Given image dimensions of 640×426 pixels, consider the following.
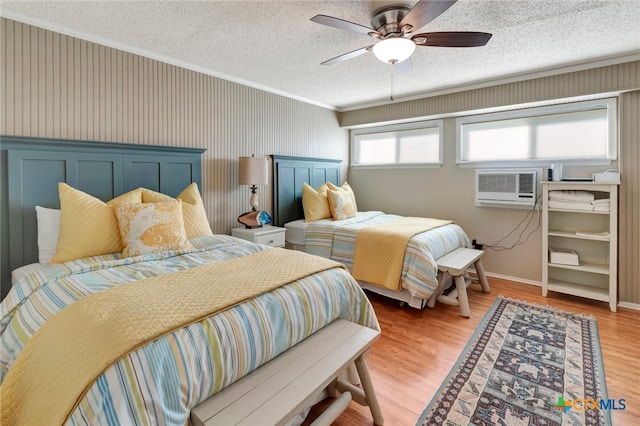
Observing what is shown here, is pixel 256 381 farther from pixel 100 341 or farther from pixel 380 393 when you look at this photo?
pixel 380 393

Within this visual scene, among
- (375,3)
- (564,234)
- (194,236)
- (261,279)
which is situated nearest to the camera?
(261,279)

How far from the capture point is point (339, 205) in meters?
4.03

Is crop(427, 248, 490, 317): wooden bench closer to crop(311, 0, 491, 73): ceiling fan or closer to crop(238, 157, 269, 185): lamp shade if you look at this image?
crop(311, 0, 491, 73): ceiling fan

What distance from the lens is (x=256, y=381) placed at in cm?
129

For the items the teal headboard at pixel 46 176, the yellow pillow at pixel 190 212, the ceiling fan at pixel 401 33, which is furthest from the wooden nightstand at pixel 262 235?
the ceiling fan at pixel 401 33

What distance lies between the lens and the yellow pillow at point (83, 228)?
2.06m

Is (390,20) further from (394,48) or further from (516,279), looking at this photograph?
(516,279)

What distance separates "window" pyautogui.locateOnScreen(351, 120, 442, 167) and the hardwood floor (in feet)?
6.57

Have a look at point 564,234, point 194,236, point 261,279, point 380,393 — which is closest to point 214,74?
point 194,236

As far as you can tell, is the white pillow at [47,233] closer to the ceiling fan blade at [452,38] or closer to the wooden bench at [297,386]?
the wooden bench at [297,386]


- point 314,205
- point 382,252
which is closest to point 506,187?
point 382,252

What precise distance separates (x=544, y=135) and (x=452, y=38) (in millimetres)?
2316

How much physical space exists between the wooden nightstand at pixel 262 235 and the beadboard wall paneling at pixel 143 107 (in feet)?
0.92

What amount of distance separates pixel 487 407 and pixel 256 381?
52.3 inches
